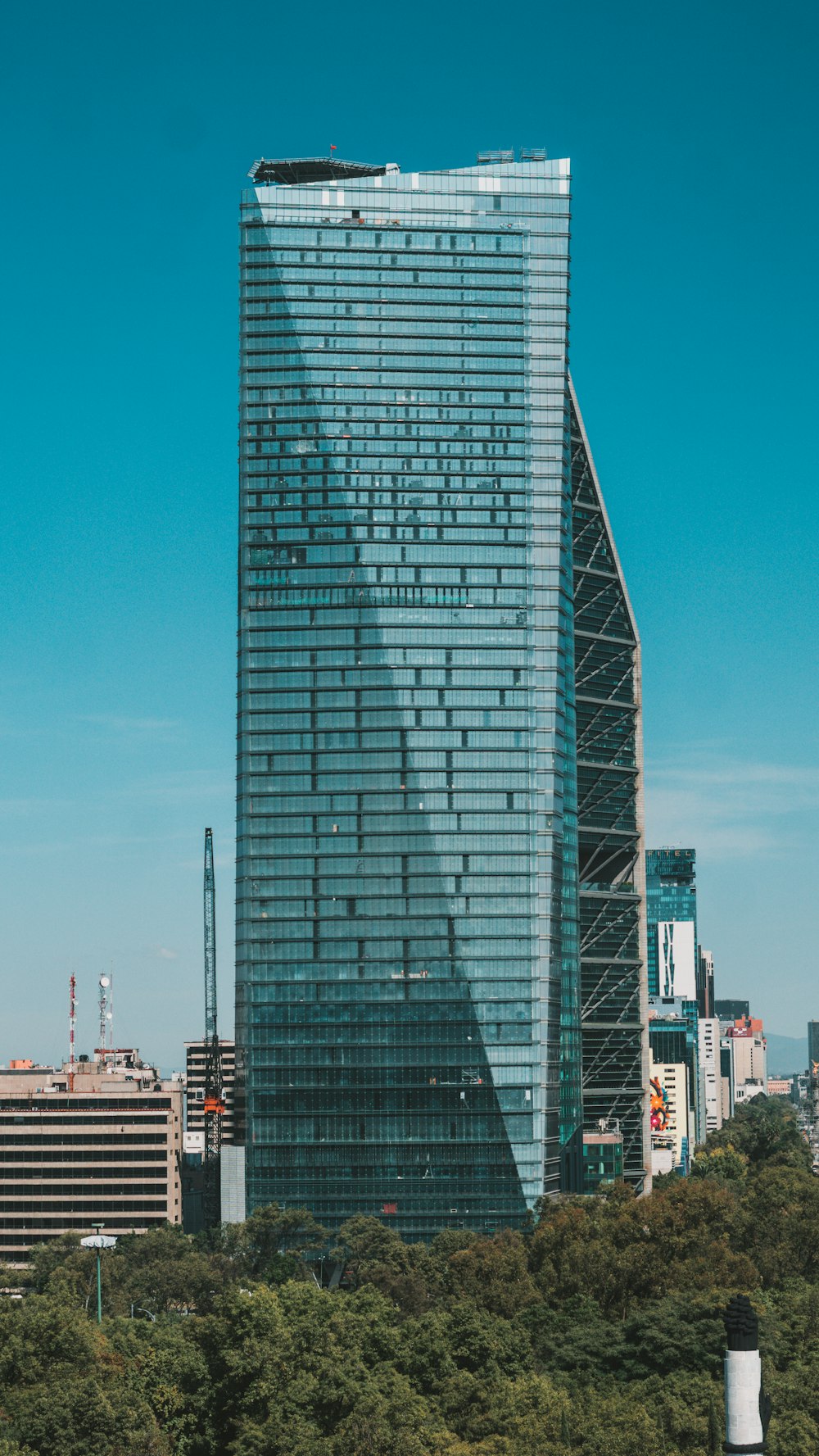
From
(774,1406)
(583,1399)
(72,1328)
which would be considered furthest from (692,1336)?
(72,1328)

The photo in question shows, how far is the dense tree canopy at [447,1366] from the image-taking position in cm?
11981

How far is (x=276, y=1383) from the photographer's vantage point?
12912 cm

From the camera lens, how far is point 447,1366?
140 metres

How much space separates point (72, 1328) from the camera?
136 m

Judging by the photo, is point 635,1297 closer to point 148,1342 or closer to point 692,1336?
point 692,1336

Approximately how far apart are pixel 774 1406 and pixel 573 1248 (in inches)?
2116

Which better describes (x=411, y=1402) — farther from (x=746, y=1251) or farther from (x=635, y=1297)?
(x=746, y=1251)

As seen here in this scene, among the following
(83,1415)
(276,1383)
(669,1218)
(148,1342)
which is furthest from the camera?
(669,1218)

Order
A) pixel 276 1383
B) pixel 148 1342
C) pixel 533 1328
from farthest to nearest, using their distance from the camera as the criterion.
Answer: pixel 533 1328 < pixel 148 1342 < pixel 276 1383

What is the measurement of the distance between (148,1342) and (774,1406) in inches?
1825

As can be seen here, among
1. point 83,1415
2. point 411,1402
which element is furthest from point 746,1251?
point 83,1415

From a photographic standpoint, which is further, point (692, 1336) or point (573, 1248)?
point (573, 1248)

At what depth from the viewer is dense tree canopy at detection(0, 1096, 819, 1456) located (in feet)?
393

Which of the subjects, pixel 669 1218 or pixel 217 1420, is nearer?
pixel 217 1420
